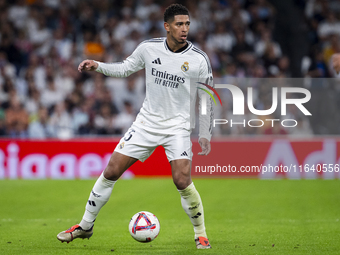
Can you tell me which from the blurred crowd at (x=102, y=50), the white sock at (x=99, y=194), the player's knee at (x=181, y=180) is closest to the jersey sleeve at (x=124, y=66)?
the white sock at (x=99, y=194)

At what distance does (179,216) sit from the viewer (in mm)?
7715

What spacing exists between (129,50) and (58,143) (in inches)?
158

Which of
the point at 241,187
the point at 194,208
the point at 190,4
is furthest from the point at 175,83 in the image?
the point at 190,4

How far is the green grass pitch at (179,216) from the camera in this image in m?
5.51

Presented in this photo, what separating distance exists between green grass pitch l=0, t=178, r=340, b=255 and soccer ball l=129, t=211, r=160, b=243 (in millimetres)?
159

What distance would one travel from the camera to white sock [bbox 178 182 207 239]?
5.29m

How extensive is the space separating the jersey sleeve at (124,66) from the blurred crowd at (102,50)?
6799mm

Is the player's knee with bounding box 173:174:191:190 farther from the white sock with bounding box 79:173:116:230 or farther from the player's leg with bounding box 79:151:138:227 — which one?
the white sock with bounding box 79:173:116:230

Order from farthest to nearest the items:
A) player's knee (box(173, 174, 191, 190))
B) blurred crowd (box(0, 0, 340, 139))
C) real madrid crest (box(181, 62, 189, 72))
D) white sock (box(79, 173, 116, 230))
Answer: blurred crowd (box(0, 0, 340, 139)) < white sock (box(79, 173, 116, 230)) < real madrid crest (box(181, 62, 189, 72)) < player's knee (box(173, 174, 191, 190))

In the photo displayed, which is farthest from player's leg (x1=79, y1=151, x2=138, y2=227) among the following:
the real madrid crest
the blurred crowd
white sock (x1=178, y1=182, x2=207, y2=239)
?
the blurred crowd

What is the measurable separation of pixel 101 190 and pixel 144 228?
0.62m

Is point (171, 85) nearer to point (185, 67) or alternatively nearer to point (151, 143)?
point (185, 67)

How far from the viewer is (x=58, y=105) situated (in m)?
12.8

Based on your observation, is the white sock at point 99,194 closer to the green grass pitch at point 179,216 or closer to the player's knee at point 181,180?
the green grass pitch at point 179,216
